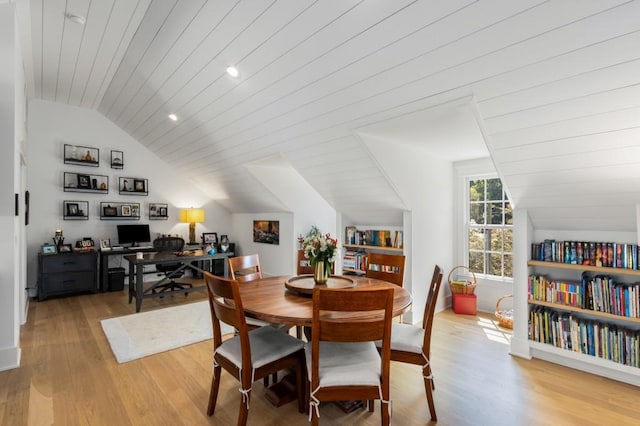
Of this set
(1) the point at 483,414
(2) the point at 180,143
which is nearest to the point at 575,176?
(1) the point at 483,414

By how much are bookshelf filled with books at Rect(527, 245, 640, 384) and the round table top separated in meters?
1.60

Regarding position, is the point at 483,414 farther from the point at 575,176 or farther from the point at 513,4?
the point at 513,4

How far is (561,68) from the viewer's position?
1.70 meters

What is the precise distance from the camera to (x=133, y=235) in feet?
18.0

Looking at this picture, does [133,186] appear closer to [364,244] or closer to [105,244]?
[105,244]

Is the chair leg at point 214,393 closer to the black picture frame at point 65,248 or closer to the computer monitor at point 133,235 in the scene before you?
the black picture frame at point 65,248

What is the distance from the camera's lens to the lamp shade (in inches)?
233

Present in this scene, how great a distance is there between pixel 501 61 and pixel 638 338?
2385 mm

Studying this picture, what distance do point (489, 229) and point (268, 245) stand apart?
3756mm

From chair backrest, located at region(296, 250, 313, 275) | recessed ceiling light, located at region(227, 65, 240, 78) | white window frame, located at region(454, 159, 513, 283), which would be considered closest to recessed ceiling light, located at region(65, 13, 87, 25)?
recessed ceiling light, located at region(227, 65, 240, 78)

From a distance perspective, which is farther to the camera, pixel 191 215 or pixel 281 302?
pixel 191 215

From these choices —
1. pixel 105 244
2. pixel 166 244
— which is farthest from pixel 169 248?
pixel 105 244

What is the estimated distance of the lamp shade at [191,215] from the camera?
593 centimetres

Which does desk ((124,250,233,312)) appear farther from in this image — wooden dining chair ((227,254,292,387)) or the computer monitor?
wooden dining chair ((227,254,292,387))
